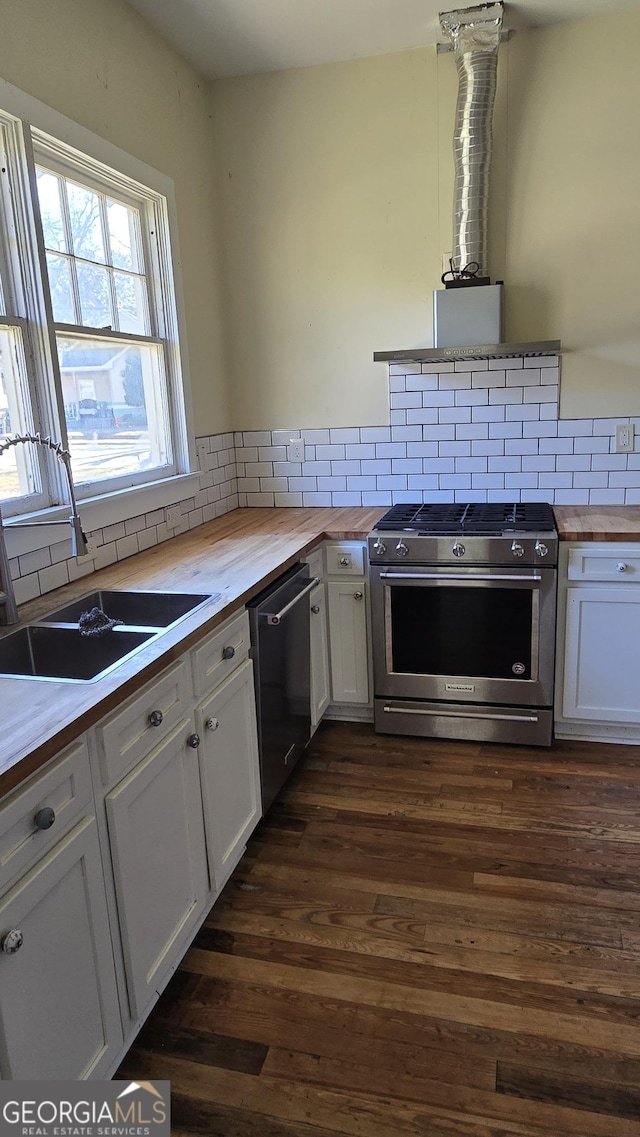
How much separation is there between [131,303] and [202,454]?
742 millimetres

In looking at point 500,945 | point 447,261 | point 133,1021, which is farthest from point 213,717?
point 447,261

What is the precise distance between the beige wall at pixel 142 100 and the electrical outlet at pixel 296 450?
0.35 meters

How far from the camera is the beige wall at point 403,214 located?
9.92 ft

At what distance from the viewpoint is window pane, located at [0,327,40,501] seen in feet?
6.90

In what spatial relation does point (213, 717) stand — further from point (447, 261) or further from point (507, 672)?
point (447, 261)

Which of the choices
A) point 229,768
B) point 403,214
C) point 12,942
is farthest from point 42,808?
point 403,214

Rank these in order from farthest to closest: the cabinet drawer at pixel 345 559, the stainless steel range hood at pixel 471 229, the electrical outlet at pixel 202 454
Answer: the electrical outlet at pixel 202 454, the cabinet drawer at pixel 345 559, the stainless steel range hood at pixel 471 229

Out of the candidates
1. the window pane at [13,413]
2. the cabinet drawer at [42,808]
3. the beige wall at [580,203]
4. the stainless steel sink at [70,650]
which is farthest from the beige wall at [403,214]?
the cabinet drawer at [42,808]

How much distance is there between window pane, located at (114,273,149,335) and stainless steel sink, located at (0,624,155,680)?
1311mm

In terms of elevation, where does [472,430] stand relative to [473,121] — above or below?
below

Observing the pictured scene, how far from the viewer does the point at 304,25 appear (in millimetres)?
2859

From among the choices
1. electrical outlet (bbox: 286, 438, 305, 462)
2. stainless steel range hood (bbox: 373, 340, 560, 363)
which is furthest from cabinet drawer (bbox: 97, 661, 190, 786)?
electrical outlet (bbox: 286, 438, 305, 462)

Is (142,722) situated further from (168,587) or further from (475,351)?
(475,351)

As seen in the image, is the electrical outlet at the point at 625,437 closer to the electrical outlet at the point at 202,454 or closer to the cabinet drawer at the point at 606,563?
the cabinet drawer at the point at 606,563
